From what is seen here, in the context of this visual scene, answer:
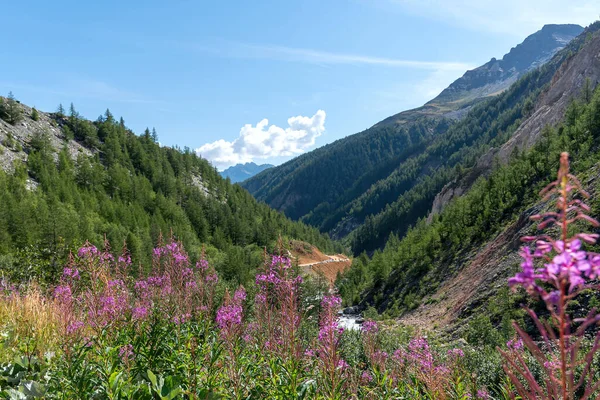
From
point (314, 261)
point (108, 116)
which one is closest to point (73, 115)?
point (108, 116)

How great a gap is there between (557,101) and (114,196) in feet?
289

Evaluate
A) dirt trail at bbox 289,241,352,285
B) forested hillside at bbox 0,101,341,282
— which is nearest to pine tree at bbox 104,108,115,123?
forested hillside at bbox 0,101,341,282

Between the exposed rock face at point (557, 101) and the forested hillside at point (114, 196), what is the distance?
38330 millimetres

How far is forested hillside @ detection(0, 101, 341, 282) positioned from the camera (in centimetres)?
4931

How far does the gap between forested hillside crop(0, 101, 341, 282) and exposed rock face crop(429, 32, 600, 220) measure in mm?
38330

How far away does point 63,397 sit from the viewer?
418 centimetres

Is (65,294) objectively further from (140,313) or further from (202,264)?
(202,264)

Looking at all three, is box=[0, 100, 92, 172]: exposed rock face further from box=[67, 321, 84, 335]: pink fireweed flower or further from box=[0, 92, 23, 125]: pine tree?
box=[67, 321, 84, 335]: pink fireweed flower

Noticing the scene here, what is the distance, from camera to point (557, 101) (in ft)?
188

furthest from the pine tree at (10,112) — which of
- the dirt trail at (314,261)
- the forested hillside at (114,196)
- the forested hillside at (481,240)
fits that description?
the forested hillside at (481,240)

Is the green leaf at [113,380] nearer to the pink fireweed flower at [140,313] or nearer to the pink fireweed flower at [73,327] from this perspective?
the pink fireweed flower at [73,327]

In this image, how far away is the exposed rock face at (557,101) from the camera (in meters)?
53.4

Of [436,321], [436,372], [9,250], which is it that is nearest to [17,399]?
[436,372]

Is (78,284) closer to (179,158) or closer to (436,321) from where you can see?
(436,321)
